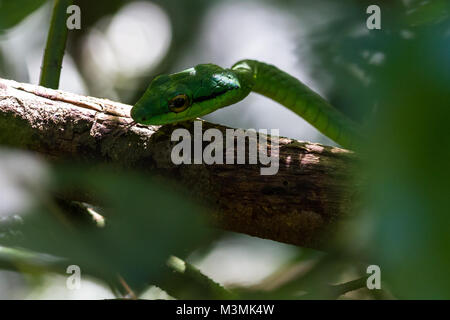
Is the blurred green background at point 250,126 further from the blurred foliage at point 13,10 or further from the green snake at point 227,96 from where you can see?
the green snake at point 227,96

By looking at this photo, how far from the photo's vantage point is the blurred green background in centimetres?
46

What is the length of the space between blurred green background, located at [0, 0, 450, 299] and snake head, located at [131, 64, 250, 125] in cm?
39

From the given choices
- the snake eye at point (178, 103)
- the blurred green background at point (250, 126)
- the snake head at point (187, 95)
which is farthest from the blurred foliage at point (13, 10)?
the snake eye at point (178, 103)

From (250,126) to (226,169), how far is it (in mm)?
1611

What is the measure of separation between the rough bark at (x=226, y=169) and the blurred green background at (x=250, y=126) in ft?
0.36

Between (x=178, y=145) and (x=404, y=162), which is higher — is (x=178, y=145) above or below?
above

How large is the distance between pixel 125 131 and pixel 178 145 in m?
0.22

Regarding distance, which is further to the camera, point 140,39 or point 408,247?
point 140,39

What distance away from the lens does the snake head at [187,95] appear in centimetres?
194

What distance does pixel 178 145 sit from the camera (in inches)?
69.1

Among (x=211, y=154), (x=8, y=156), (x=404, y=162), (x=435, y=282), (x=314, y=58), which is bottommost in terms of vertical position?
(x=435, y=282)

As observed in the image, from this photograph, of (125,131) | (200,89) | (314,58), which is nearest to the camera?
(125,131)
